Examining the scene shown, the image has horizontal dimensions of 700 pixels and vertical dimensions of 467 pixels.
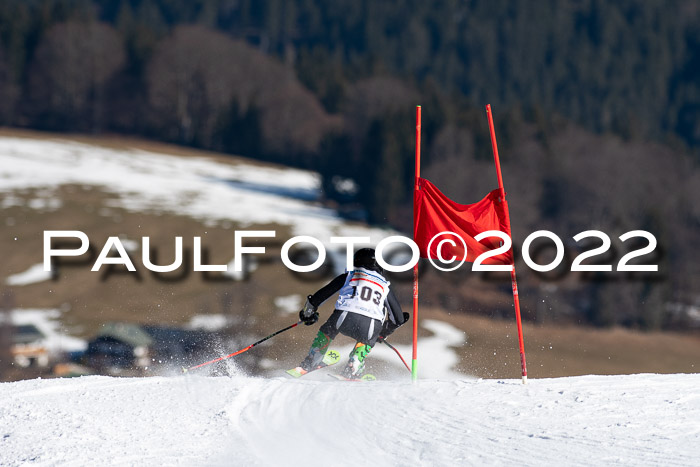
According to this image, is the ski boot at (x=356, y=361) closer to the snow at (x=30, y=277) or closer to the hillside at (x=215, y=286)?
the hillside at (x=215, y=286)

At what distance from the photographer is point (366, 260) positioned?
9.55 m

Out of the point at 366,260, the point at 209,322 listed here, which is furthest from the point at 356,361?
the point at 209,322

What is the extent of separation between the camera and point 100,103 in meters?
87.6

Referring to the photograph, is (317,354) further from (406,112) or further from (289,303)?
(406,112)

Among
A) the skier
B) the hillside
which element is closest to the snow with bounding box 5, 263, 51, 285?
the hillside

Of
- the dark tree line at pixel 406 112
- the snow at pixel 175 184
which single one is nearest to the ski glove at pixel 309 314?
the dark tree line at pixel 406 112

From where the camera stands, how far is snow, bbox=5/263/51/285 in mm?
36575

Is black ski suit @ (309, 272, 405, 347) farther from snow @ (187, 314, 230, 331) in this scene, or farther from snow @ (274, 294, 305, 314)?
snow @ (274, 294, 305, 314)

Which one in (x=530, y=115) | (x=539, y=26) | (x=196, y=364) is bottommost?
(x=196, y=364)

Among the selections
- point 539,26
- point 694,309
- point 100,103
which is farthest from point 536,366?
point 539,26

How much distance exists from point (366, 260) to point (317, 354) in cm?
125

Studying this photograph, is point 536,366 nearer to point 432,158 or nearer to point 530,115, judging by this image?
point 432,158

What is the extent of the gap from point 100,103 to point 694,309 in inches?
2381

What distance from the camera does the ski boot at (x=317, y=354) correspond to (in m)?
9.93
